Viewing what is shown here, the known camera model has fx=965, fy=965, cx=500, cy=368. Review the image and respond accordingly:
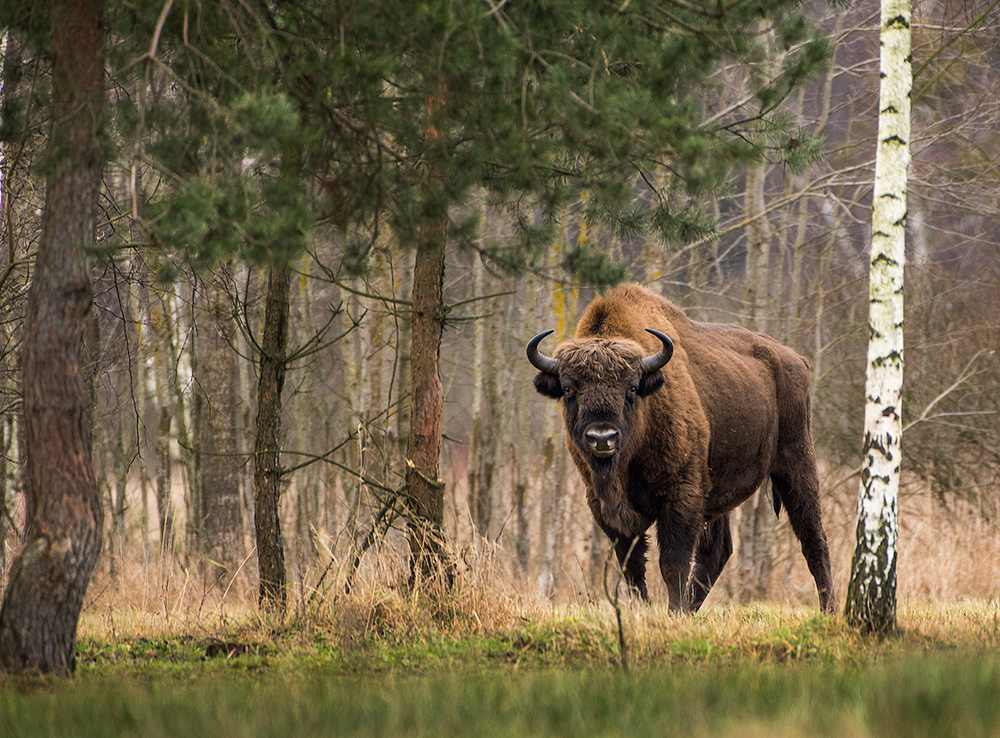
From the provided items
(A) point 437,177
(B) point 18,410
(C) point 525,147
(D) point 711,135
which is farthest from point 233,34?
(B) point 18,410

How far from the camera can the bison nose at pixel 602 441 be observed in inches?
297

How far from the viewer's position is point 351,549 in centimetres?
701

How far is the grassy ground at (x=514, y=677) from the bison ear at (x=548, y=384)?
185 centimetres

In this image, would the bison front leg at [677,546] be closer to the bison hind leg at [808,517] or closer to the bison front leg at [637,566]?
the bison front leg at [637,566]

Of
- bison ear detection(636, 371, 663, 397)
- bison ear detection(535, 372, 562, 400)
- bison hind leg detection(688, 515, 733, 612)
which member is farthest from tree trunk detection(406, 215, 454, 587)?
bison hind leg detection(688, 515, 733, 612)

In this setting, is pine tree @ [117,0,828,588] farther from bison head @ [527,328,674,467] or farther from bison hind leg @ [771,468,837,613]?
bison hind leg @ [771,468,837,613]

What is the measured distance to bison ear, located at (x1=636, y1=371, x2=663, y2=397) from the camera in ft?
26.8

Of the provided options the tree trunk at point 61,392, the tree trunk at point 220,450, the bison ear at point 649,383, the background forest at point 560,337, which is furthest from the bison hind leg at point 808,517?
the tree trunk at point 61,392

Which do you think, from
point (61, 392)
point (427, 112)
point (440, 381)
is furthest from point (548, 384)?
point (61, 392)

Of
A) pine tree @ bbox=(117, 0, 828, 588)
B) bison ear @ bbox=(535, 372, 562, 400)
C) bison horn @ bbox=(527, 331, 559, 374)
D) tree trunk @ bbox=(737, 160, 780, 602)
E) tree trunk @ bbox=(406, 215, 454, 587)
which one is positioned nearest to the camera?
pine tree @ bbox=(117, 0, 828, 588)

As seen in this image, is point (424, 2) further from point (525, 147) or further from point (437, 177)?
point (437, 177)

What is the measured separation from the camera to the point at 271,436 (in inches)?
308

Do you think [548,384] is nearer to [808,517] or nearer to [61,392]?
[808,517]

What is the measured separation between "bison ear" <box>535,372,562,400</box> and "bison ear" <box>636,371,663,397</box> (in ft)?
2.26
